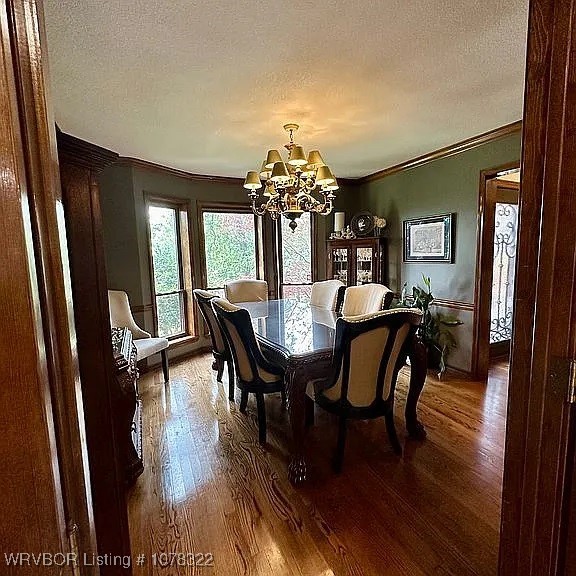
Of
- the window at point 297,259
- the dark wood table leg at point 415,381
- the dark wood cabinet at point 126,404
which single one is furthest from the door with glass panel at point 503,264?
the dark wood cabinet at point 126,404

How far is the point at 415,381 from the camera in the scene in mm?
2482

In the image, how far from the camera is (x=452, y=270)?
379 cm

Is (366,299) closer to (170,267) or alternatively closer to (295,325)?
(295,325)

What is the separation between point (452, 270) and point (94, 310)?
3648 millimetres

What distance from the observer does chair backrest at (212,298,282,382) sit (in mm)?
2307

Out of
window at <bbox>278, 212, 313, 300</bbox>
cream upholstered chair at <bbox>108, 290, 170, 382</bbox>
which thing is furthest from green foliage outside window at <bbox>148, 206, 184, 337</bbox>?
window at <bbox>278, 212, 313, 300</bbox>

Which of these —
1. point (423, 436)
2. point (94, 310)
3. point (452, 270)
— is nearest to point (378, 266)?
point (452, 270)

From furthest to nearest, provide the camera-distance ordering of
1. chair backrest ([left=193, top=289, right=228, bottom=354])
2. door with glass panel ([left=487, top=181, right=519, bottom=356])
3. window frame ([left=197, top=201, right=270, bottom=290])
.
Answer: window frame ([left=197, top=201, right=270, bottom=290])
door with glass panel ([left=487, top=181, right=519, bottom=356])
chair backrest ([left=193, top=289, right=228, bottom=354])

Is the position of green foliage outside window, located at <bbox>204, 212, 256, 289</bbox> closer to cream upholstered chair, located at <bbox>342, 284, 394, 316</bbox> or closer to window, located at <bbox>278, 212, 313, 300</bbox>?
window, located at <bbox>278, 212, 313, 300</bbox>

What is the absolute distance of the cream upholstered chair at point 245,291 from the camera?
4.25 m

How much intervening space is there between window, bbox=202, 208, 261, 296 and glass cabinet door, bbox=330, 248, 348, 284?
112 cm

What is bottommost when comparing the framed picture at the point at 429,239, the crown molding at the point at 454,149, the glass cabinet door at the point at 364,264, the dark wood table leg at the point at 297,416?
the dark wood table leg at the point at 297,416

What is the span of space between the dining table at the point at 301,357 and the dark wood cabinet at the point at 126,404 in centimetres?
87

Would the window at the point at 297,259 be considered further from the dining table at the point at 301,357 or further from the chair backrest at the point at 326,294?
the dining table at the point at 301,357
